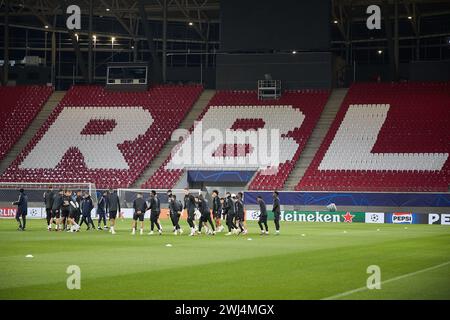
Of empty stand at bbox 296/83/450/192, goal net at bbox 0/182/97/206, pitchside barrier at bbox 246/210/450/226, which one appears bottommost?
pitchside barrier at bbox 246/210/450/226

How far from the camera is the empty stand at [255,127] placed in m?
62.9

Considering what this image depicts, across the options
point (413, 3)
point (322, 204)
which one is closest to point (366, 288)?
point (322, 204)

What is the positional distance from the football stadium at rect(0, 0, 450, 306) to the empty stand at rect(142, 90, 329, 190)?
0.49 ft

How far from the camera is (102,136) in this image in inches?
2712

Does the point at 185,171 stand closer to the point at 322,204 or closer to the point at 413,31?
the point at 322,204

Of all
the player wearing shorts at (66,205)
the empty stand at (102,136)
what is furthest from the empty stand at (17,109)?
the player wearing shorts at (66,205)

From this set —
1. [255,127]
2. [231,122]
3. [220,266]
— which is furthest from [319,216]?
[220,266]

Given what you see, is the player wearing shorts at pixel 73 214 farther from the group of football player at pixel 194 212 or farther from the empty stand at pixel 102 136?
the empty stand at pixel 102 136

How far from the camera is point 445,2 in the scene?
232ft

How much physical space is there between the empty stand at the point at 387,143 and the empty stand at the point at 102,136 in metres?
13.2

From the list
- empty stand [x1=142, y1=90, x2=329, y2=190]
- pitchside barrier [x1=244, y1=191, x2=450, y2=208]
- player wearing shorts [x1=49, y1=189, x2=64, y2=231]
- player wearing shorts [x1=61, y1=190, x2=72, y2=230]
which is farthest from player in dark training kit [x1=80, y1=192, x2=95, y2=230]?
empty stand [x1=142, y1=90, x2=329, y2=190]

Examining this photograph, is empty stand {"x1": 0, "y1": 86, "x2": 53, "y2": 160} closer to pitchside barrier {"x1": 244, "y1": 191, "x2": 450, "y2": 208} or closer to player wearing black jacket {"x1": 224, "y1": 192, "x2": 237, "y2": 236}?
pitchside barrier {"x1": 244, "y1": 191, "x2": 450, "y2": 208}

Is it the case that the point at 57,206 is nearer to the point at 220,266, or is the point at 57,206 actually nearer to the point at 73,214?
the point at 73,214

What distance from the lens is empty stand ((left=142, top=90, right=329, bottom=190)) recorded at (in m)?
62.9
